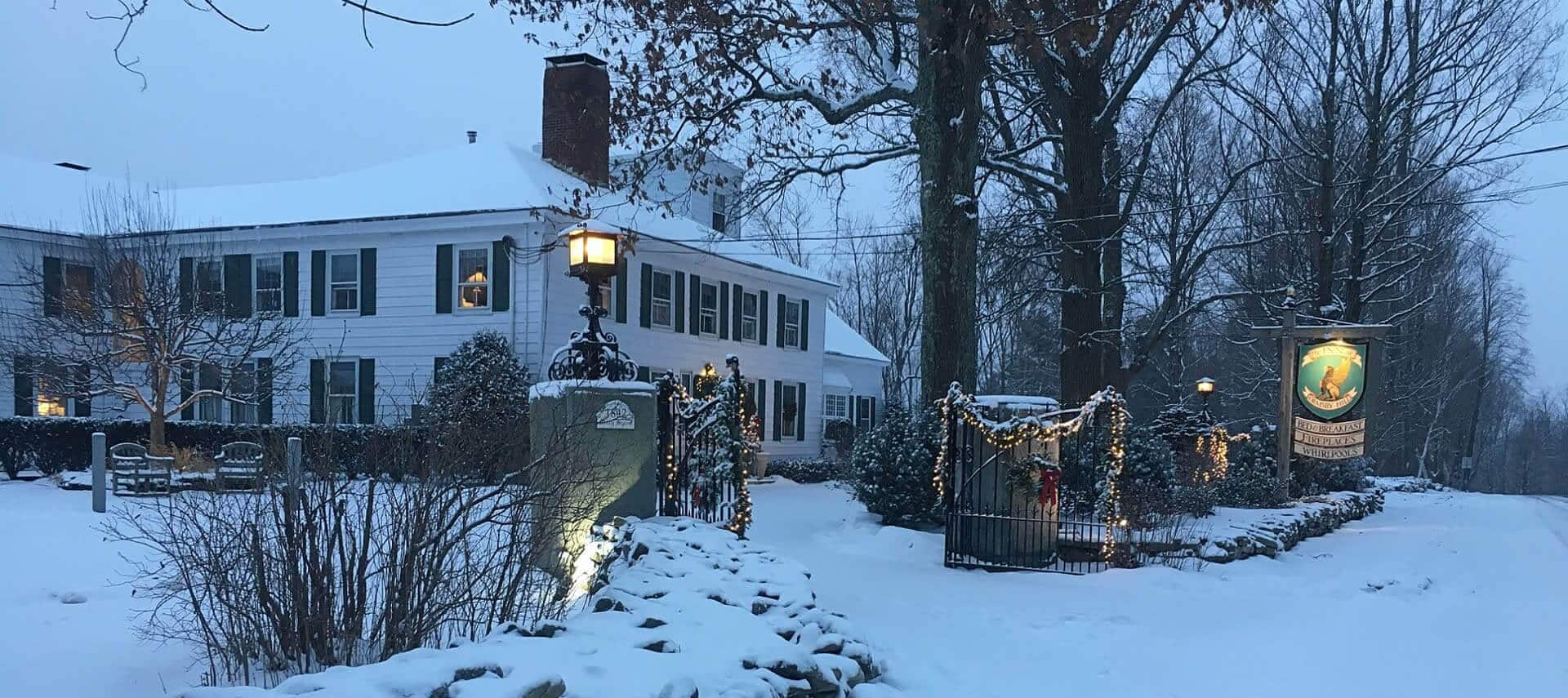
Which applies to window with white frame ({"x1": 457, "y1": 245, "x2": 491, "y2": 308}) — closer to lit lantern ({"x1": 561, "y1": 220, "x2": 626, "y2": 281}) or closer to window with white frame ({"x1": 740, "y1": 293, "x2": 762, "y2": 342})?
window with white frame ({"x1": 740, "y1": 293, "x2": 762, "y2": 342})

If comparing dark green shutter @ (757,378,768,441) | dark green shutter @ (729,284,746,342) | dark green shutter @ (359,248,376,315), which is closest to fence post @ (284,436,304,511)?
dark green shutter @ (359,248,376,315)

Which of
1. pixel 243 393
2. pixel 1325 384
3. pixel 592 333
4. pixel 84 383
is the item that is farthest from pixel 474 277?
pixel 1325 384

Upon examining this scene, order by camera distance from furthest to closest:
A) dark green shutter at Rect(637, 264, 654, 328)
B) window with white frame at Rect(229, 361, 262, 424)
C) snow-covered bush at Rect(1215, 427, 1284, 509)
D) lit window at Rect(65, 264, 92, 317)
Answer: dark green shutter at Rect(637, 264, 654, 328) → window with white frame at Rect(229, 361, 262, 424) → lit window at Rect(65, 264, 92, 317) → snow-covered bush at Rect(1215, 427, 1284, 509)

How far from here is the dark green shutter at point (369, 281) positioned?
65.5ft

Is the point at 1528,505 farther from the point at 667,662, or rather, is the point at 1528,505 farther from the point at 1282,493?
the point at 667,662

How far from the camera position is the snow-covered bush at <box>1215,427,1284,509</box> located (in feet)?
53.8

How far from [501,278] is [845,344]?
A: 15957 millimetres

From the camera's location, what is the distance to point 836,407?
3184cm

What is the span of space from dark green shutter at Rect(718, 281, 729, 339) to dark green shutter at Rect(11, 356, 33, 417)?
1327cm

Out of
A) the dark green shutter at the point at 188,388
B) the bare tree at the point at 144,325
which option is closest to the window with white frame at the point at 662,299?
the bare tree at the point at 144,325

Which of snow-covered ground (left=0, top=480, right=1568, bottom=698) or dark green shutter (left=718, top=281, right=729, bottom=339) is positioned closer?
snow-covered ground (left=0, top=480, right=1568, bottom=698)

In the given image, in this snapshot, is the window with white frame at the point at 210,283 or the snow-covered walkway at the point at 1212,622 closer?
the snow-covered walkway at the point at 1212,622

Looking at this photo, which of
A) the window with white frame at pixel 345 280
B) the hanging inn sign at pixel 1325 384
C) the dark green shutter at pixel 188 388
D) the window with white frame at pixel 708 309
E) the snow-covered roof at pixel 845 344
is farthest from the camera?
the snow-covered roof at pixel 845 344

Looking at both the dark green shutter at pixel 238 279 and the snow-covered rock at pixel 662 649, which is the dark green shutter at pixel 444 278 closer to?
the dark green shutter at pixel 238 279
